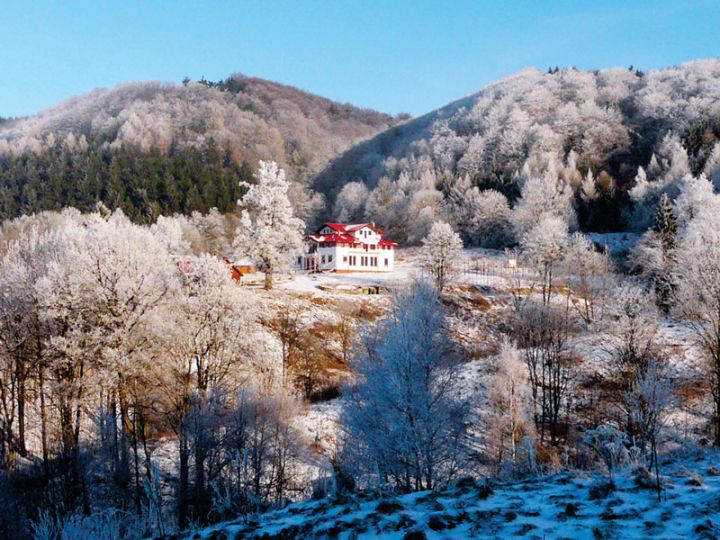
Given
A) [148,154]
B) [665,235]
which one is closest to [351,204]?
[148,154]

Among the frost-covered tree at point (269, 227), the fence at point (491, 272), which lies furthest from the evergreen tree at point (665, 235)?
the frost-covered tree at point (269, 227)

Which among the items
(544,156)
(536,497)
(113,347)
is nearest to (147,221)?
(544,156)

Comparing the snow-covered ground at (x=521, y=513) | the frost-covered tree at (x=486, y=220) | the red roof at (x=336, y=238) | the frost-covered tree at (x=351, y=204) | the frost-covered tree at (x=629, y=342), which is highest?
the frost-covered tree at (x=351, y=204)

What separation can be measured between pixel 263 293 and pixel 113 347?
82.9 feet

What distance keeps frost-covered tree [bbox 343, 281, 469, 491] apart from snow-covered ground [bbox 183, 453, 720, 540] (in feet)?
17.3

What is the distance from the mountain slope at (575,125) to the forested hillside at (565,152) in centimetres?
26

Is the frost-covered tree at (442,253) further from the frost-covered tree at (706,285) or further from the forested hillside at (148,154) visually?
the forested hillside at (148,154)

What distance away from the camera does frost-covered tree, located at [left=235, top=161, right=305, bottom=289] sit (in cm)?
4578

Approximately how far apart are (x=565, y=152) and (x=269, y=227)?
89621 millimetres

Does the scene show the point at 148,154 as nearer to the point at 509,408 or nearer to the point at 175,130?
the point at 175,130

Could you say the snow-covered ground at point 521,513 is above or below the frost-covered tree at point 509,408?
above

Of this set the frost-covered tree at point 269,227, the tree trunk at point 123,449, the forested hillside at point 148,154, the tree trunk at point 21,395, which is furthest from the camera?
the forested hillside at point 148,154

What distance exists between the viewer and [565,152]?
11462 centimetres

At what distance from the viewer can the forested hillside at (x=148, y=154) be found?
115750 millimetres
